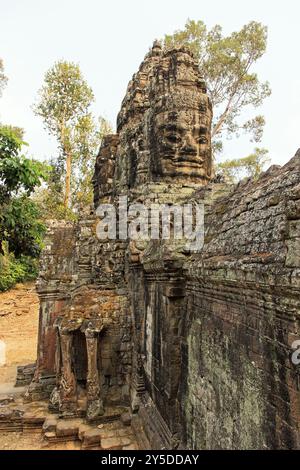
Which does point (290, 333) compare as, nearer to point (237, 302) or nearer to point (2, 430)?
point (237, 302)

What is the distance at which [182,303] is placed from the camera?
528 centimetres

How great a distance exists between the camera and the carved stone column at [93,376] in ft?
22.9

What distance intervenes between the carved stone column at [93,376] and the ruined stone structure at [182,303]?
0.03m

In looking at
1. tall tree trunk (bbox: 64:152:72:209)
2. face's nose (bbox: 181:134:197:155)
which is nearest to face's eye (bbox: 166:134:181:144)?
face's nose (bbox: 181:134:197:155)

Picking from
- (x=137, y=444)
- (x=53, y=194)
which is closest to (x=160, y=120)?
(x=137, y=444)

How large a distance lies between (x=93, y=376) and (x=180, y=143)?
16.5 feet

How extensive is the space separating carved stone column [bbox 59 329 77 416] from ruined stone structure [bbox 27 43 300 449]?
3 cm

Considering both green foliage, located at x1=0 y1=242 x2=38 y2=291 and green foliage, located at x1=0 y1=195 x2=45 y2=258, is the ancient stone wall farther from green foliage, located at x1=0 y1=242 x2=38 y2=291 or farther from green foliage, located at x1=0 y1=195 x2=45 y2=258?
green foliage, located at x1=0 y1=242 x2=38 y2=291

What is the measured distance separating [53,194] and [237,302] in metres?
20.5

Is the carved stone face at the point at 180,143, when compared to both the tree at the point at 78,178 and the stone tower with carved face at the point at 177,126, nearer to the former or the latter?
the stone tower with carved face at the point at 177,126

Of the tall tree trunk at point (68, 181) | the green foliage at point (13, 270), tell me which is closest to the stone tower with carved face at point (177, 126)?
the tall tree trunk at point (68, 181)

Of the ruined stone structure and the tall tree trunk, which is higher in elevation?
the tall tree trunk

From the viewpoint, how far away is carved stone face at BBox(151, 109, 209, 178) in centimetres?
733

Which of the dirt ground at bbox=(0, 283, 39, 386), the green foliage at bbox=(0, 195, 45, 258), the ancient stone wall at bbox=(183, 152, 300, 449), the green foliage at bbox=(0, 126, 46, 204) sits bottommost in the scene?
the dirt ground at bbox=(0, 283, 39, 386)
